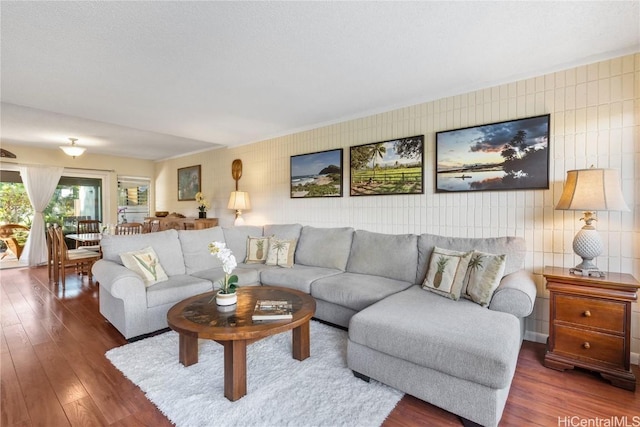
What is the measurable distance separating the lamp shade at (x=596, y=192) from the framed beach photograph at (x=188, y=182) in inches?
231

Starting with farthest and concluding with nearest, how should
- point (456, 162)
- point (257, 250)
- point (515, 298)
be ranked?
point (257, 250)
point (456, 162)
point (515, 298)

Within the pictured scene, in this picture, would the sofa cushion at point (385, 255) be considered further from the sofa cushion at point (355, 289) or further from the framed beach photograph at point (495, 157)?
the framed beach photograph at point (495, 157)

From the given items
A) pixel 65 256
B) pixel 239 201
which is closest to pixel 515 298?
pixel 239 201

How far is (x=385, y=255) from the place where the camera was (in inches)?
119

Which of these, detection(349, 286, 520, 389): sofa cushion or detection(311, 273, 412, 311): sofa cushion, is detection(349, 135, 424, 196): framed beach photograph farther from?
detection(349, 286, 520, 389): sofa cushion

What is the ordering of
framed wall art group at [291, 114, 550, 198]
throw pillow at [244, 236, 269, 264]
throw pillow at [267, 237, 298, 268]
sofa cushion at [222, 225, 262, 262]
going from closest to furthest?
framed wall art group at [291, 114, 550, 198], throw pillow at [267, 237, 298, 268], throw pillow at [244, 236, 269, 264], sofa cushion at [222, 225, 262, 262]

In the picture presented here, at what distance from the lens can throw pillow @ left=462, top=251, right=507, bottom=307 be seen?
2.13 m

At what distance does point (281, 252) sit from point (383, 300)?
5.43 feet

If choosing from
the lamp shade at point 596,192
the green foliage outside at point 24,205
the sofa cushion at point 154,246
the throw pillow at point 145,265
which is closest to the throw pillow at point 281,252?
the sofa cushion at point 154,246

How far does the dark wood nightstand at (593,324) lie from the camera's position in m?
1.90

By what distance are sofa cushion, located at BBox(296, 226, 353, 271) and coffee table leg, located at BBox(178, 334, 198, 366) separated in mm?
1651

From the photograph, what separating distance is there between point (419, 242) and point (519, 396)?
4.54 feet

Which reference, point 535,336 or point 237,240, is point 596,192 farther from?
point 237,240
